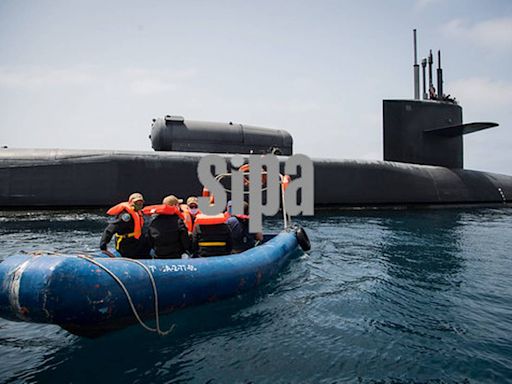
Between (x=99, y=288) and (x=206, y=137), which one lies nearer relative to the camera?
(x=99, y=288)

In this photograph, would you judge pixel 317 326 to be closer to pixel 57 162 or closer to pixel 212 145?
pixel 57 162

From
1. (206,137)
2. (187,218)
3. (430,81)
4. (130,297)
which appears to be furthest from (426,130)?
(130,297)

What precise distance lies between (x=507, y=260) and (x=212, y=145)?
16160mm

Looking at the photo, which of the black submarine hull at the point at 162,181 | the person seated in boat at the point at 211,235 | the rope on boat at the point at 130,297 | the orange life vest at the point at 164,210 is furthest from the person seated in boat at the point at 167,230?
the black submarine hull at the point at 162,181

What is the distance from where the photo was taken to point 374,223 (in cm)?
1584

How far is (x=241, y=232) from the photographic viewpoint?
756 centimetres

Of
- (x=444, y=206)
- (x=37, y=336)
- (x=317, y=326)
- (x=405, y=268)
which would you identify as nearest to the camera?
(x=37, y=336)

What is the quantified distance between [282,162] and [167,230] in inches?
627

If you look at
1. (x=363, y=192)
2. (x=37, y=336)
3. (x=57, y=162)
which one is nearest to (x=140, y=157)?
(x=57, y=162)

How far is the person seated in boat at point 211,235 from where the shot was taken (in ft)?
20.6

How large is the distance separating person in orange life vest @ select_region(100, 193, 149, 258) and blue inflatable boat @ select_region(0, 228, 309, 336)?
1.06 metres

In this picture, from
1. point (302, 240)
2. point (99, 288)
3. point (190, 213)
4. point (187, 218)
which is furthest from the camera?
point (302, 240)

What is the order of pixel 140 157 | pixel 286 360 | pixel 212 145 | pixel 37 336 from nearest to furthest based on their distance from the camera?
pixel 286 360, pixel 37 336, pixel 140 157, pixel 212 145

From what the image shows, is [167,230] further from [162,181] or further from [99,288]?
[162,181]
